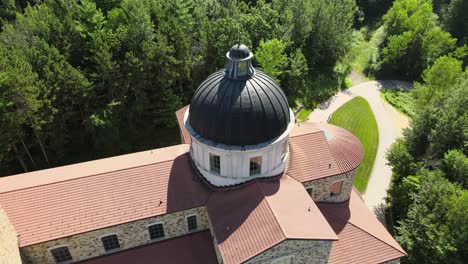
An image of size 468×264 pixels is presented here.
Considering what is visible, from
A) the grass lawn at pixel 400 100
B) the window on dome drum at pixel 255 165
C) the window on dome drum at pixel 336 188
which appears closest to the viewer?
the window on dome drum at pixel 255 165

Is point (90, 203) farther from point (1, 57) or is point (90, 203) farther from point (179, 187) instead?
point (1, 57)

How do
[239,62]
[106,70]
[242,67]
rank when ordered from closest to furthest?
[239,62] → [242,67] → [106,70]

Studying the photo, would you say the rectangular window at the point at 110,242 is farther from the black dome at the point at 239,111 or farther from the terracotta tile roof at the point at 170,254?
the black dome at the point at 239,111

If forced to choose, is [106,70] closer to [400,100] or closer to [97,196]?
[97,196]

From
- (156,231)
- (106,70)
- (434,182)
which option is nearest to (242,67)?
(156,231)

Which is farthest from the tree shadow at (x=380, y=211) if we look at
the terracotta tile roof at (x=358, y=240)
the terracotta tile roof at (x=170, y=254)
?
the terracotta tile roof at (x=170, y=254)

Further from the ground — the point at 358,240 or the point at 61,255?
the point at 358,240

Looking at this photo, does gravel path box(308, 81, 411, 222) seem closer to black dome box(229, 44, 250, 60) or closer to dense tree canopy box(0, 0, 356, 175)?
dense tree canopy box(0, 0, 356, 175)
